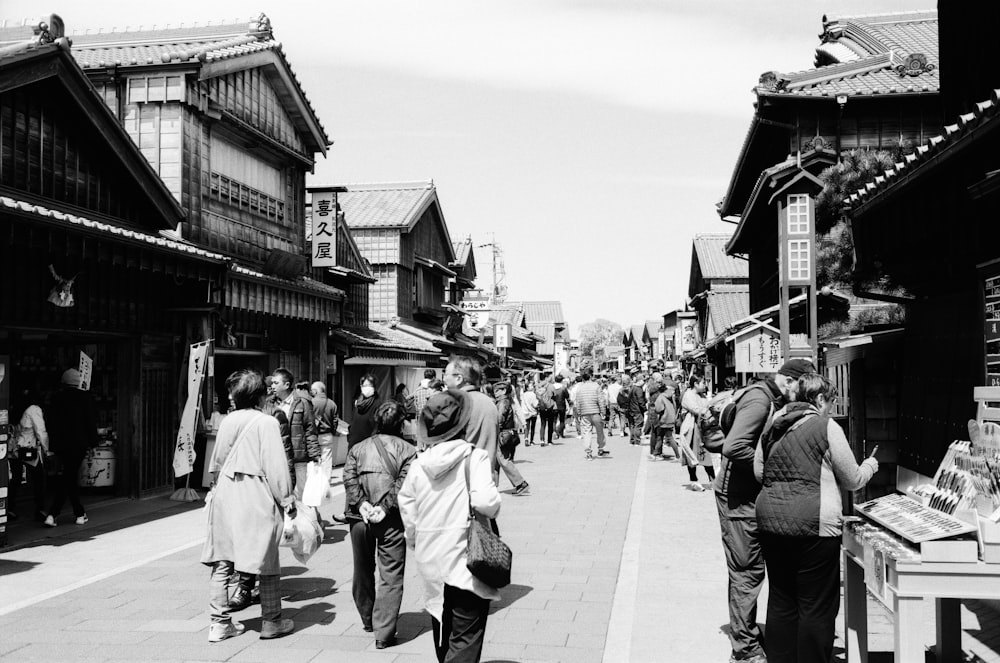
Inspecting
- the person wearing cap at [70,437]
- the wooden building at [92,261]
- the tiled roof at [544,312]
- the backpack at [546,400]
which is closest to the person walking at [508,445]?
the wooden building at [92,261]

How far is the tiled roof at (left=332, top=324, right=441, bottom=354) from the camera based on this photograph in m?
21.9

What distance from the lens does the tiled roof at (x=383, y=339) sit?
71.9 ft

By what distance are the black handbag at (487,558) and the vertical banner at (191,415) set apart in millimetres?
9170

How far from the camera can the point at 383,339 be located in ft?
81.8

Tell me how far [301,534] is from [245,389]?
3.79 ft

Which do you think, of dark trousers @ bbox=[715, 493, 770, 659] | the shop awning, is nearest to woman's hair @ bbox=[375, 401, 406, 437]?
dark trousers @ bbox=[715, 493, 770, 659]

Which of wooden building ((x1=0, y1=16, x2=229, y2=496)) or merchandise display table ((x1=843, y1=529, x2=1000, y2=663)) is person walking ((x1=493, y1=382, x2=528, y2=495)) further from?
merchandise display table ((x1=843, y1=529, x2=1000, y2=663))

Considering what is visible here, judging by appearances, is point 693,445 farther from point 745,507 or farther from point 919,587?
point 919,587

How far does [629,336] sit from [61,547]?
314 feet

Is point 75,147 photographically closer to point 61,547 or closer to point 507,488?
point 61,547

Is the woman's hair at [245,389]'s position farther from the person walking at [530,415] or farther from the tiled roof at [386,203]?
the tiled roof at [386,203]

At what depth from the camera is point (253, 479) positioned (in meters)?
6.14

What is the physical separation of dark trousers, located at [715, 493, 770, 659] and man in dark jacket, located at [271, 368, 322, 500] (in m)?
4.79

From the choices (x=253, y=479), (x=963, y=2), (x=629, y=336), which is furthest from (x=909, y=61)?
(x=629, y=336)
